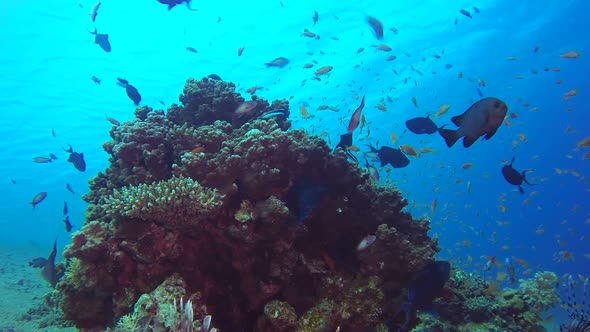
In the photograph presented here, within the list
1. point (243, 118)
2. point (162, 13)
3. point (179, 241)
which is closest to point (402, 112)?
point (162, 13)

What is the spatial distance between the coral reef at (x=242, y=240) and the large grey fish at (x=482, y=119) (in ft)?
7.83

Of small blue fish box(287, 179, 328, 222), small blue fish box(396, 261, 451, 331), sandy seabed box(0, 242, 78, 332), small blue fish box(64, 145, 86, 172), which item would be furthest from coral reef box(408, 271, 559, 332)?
small blue fish box(64, 145, 86, 172)

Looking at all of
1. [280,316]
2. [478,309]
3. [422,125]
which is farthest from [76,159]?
[478,309]

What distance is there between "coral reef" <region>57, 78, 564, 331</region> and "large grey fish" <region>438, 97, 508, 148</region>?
2.39 m

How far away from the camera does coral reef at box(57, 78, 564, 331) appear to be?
4.77 metres

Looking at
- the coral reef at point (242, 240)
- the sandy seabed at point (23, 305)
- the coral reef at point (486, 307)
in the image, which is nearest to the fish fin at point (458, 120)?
the coral reef at point (242, 240)

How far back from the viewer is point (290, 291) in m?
5.11

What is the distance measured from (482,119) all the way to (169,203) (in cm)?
393

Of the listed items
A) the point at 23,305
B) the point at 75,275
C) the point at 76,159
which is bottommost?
the point at 75,275

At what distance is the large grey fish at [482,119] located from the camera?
3.38 meters

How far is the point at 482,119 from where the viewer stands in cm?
343

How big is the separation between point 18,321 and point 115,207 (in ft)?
20.5

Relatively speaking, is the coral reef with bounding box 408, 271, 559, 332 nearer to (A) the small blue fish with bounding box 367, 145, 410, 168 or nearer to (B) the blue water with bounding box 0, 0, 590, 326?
(A) the small blue fish with bounding box 367, 145, 410, 168

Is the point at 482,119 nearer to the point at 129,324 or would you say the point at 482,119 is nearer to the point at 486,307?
the point at 129,324
